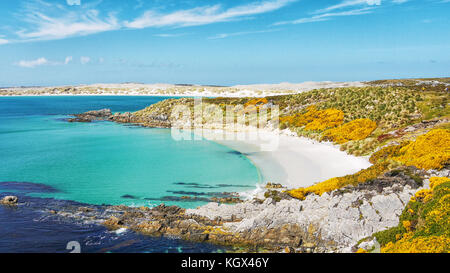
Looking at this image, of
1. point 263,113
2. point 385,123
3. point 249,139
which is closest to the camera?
point 385,123

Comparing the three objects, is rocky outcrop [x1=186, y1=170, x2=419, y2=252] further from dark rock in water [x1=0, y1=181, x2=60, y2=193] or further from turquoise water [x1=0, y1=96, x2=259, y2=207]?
dark rock in water [x1=0, y1=181, x2=60, y2=193]

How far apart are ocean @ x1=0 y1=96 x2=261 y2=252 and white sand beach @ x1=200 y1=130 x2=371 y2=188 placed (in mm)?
1473

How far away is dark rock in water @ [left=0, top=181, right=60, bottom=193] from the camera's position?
21.3 m

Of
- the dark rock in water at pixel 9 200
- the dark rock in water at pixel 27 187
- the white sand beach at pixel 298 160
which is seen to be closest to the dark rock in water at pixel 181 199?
the white sand beach at pixel 298 160

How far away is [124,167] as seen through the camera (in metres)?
27.5

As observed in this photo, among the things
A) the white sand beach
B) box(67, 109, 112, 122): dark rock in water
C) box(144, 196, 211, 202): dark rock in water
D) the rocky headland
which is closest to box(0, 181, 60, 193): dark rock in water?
the rocky headland

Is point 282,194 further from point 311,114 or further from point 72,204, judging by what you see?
point 311,114

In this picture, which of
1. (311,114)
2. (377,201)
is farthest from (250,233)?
(311,114)

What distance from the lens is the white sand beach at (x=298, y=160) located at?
887 inches

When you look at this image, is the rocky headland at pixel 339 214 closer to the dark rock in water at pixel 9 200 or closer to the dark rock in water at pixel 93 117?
the dark rock in water at pixel 9 200

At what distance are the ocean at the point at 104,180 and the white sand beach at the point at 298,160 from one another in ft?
4.83

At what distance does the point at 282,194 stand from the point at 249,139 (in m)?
22.7

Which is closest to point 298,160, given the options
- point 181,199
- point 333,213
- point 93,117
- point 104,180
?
point 181,199

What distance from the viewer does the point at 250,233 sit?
45.2ft
